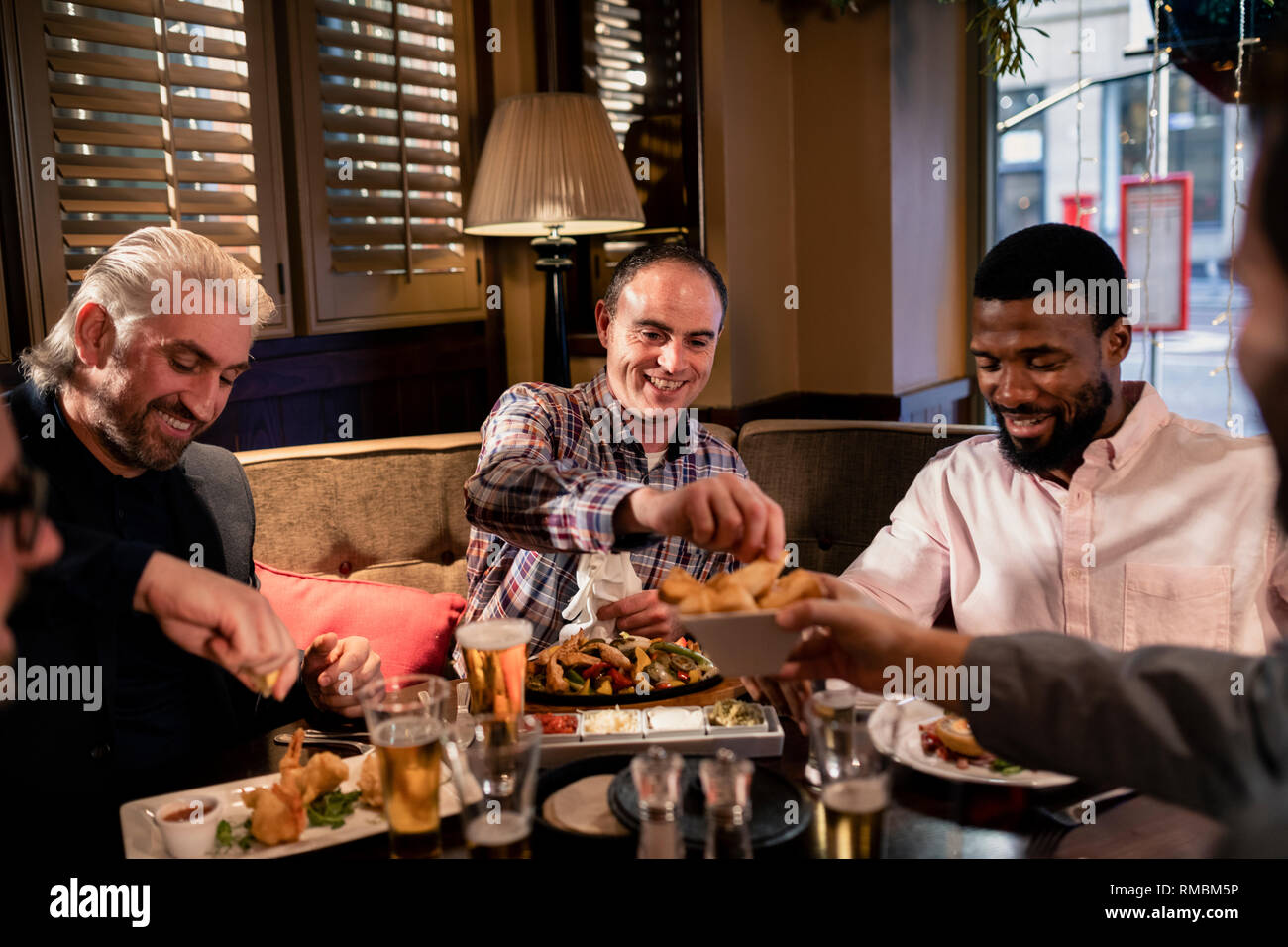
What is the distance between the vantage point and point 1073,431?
6.43 ft

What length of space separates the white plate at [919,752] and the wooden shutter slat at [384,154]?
7.95ft

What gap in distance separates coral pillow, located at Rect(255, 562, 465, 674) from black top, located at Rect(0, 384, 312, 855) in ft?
0.71

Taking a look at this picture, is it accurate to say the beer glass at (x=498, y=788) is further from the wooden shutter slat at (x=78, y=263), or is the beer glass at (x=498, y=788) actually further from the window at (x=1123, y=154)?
the window at (x=1123, y=154)

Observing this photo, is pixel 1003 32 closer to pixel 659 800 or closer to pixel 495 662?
pixel 495 662

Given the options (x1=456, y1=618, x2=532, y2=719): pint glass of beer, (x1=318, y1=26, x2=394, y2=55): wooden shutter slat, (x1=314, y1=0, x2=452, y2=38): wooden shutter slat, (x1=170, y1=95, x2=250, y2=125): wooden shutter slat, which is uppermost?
(x1=314, y1=0, x2=452, y2=38): wooden shutter slat

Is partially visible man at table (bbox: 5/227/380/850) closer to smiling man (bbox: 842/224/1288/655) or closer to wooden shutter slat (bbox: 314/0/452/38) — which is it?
smiling man (bbox: 842/224/1288/655)

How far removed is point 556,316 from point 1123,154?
246cm

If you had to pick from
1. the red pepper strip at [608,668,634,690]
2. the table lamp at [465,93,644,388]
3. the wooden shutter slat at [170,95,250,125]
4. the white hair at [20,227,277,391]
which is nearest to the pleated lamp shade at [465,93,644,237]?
the table lamp at [465,93,644,388]

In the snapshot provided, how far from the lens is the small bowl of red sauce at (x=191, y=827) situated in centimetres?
122

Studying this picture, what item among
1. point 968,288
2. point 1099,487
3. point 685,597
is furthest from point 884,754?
point 968,288

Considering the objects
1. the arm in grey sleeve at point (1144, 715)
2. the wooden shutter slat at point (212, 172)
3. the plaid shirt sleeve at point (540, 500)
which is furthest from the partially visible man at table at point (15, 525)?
the wooden shutter slat at point (212, 172)

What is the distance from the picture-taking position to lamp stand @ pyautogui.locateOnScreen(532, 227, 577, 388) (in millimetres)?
3309

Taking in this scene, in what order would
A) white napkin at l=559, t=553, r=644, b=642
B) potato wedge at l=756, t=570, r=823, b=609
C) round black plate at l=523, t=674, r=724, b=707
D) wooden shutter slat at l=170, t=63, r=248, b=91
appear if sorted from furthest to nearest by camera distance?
wooden shutter slat at l=170, t=63, r=248, b=91 → white napkin at l=559, t=553, r=644, b=642 → round black plate at l=523, t=674, r=724, b=707 → potato wedge at l=756, t=570, r=823, b=609

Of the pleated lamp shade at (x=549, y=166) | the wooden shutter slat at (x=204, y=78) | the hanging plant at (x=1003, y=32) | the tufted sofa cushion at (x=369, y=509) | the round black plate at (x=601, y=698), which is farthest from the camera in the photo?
the hanging plant at (x=1003, y=32)
